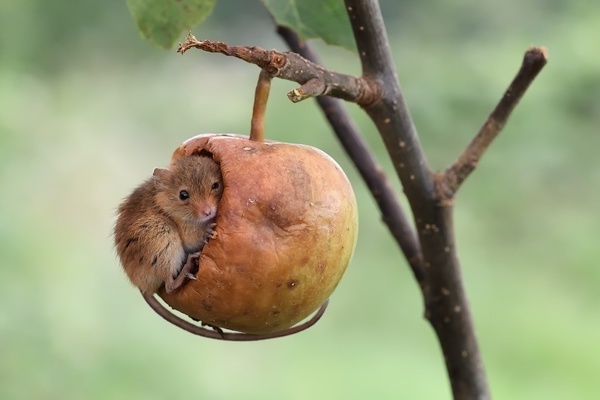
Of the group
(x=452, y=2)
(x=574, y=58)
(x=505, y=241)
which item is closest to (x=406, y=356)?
(x=505, y=241)

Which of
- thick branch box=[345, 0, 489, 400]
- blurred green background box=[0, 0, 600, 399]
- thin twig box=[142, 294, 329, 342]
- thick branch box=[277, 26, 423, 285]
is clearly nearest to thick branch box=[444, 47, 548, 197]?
thick branch box=[345, 0, 489, 400]

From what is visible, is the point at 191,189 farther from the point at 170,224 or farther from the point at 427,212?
the point at 427,212

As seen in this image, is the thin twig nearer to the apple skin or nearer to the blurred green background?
the apple skin

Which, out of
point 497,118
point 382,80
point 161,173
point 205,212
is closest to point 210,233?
point 205,212

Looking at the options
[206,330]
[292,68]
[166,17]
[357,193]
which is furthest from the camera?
[357,193]

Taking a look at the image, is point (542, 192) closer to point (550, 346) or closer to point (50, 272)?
point (550, 346)

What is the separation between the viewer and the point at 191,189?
84 centimetres

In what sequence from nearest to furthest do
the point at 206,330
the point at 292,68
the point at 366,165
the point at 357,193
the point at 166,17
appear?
the point at 292,68, the point at 206,330, the point at 166,17, the point at 366,165, the point at 357,193

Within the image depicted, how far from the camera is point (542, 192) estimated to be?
4.62 metres

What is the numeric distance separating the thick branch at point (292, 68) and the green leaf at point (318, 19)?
0.72 feet

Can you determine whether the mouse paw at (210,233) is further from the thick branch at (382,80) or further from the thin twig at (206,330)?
the thick branch at (382,80)

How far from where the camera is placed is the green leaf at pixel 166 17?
955 millimetres

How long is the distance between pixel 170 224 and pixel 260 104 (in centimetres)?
19

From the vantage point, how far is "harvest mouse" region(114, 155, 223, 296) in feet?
2.69
